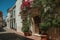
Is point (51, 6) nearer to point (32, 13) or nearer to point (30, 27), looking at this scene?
point (32, 13)

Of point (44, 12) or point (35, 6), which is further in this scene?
point (35, 6)

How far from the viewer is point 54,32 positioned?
1373 cm

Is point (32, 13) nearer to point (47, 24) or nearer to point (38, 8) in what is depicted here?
point (38, 8)

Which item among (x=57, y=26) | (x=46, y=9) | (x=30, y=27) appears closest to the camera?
(x=57, y=26)

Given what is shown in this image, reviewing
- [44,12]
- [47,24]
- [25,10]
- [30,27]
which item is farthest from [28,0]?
[47,24]

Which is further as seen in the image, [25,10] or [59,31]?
[25,10]

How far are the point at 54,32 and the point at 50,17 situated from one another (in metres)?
1.16

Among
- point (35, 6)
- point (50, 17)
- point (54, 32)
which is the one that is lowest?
point (54, 32)

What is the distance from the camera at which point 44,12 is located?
14695 mm

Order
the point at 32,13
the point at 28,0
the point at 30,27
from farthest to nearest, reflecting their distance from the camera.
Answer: the point at 30,27 → the point at 28,0 → the point at 32,13

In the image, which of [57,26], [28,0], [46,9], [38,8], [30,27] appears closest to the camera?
[57,26]

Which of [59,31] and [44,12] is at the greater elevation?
[44,12]

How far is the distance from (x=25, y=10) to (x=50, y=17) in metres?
7.37

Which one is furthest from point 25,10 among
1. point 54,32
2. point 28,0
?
point 54,32
